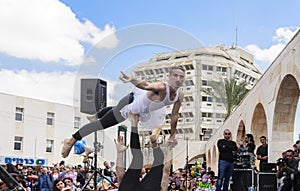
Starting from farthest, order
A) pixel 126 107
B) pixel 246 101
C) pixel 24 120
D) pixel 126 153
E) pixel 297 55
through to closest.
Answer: pixel 24 120 < pixel 246 101 < pixel 297 55 < pixel 126 153 < pixel 126 107

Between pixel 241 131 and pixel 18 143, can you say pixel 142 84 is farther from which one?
pixel 18 143

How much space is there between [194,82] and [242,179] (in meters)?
7.45

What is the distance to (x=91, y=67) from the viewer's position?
5.40m

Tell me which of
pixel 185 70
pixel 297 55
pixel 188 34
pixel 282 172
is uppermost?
pixel 297 55

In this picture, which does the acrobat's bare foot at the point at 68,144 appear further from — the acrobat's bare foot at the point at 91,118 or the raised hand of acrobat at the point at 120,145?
the raised hand of acrobat at the point at 120,145

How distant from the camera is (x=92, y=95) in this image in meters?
5.48

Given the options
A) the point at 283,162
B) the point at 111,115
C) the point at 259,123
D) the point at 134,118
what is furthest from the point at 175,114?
the point at 259,123

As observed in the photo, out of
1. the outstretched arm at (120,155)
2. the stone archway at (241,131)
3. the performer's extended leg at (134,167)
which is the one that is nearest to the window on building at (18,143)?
the stone archway at (241,131)

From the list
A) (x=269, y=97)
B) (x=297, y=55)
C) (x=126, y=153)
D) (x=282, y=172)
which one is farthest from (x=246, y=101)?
(x=126, y=153)

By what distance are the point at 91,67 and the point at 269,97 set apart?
584 inches

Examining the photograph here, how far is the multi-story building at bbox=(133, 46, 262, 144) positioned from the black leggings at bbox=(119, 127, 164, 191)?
0.48ft

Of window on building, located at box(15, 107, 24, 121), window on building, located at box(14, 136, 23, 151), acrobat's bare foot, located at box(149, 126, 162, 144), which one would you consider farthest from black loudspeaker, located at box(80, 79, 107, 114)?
window on building, located at box(15, 107, 24, 121)

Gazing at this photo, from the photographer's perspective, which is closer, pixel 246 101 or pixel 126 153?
pixel 126 153

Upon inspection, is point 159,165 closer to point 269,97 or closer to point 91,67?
point 91,67
